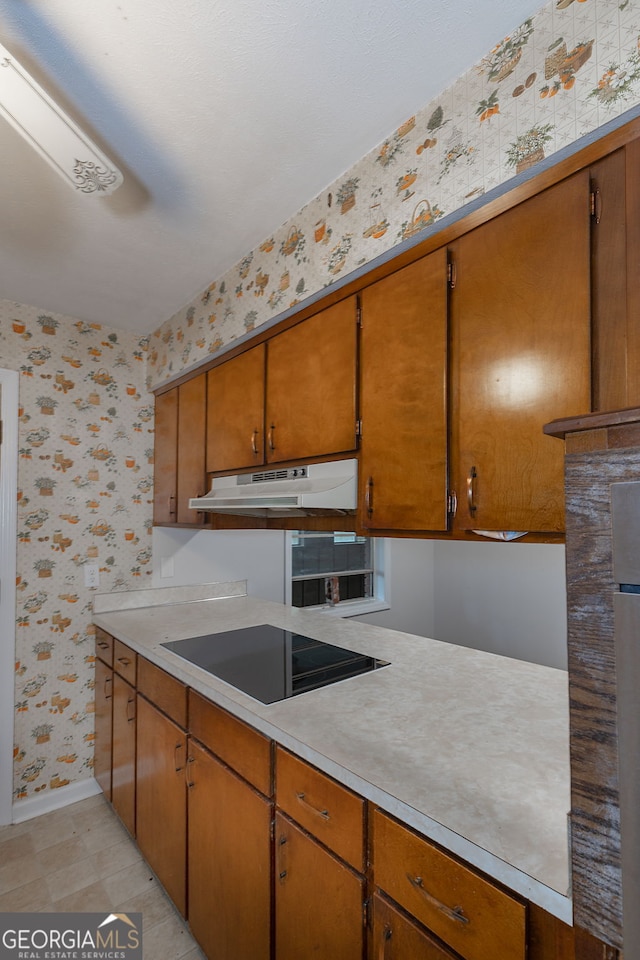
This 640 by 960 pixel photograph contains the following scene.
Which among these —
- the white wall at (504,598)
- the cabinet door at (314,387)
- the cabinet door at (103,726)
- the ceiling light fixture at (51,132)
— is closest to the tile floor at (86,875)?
the cabinet door at (103,726)

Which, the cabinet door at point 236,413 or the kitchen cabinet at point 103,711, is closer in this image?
the cabinet door at point 236,413

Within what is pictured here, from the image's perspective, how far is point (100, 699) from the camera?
269 centimetres

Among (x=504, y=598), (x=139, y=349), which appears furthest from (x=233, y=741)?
(x=504, y=598)

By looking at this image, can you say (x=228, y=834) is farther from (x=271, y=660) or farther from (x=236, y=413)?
(x=236, y=413)

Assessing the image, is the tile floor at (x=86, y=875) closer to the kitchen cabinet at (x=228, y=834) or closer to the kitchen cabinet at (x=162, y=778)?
the kitchen cabinet at (x=162, y=778)

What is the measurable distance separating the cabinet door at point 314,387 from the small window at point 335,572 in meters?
1.56

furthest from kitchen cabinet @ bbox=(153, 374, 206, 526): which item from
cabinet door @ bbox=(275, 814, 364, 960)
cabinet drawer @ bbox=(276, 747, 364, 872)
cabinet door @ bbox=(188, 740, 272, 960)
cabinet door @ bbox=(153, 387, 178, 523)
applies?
cabinet door @ bbox=(275, 814, 364, 960)

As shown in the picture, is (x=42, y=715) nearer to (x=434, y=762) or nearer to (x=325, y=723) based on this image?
(x=325, y=723)

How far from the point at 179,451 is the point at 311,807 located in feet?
6.42

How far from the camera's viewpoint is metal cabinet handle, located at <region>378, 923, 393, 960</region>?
1.02m

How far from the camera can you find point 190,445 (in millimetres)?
2648

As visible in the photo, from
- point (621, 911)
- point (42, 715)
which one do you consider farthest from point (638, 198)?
point (42, 715)

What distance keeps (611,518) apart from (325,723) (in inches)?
40.1

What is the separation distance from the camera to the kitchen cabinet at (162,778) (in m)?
1.82
